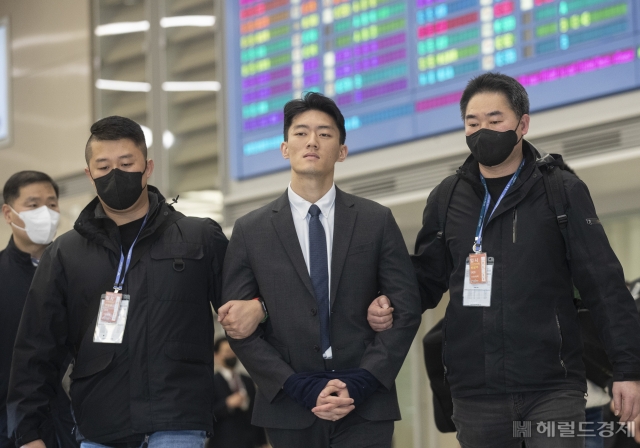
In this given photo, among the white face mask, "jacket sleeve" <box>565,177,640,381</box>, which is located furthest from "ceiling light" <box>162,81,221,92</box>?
"jacket sleeve" <box>565,177,640,381</box>

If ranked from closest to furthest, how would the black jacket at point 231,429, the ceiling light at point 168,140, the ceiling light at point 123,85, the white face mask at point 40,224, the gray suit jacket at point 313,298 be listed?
the gray suit jacket at point 313,298 → the white face mask at point 40,224 → the black jacket at point 231,429 → the ceiling light at point 168,140 → the ceiling light at point 123,85

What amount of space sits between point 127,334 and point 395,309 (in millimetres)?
1032

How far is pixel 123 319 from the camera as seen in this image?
3.62 metres

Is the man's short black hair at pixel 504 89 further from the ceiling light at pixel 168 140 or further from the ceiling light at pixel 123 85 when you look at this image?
the ceiling light at pixel 123 85

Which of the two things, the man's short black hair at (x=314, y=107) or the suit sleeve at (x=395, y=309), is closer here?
the suit sleeve at (x=395, y=309)

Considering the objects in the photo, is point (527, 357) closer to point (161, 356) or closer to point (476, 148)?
point (476, 148)

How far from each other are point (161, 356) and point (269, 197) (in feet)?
16.3

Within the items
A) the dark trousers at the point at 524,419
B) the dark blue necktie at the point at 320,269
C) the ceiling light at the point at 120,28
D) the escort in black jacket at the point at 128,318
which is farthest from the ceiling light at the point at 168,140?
the dark trousers at the point at 524,419

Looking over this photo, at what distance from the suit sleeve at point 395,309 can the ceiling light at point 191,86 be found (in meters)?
6.12

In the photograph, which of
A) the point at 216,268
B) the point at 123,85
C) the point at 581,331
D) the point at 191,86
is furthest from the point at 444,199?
the point at 123,85

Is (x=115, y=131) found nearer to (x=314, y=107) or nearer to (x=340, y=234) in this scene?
(x=314, y=107)

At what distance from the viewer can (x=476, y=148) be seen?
11.8 ft

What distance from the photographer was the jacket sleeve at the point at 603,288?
10.9 feet

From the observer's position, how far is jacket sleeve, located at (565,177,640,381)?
3.33 metres
